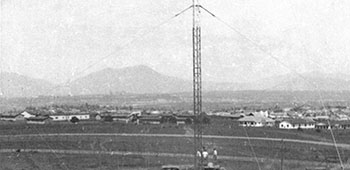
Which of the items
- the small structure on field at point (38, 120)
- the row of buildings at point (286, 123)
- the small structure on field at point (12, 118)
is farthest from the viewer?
the small structure on field at point (12, 118)

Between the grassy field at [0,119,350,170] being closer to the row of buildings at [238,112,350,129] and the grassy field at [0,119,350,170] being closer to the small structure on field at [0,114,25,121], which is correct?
the row of buildings at [238,112,350,129]

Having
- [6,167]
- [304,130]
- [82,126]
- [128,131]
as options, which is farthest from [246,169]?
[82,126]

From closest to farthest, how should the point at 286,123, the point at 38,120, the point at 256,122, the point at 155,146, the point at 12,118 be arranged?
the point at 155,146
the point at 286,123
the point at 256,122
the point at 38,120
the point at 12,118

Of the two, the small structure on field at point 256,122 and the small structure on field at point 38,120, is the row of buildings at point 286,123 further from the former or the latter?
the small structure on field at point 38,120

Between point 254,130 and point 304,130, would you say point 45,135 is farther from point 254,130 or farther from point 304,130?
point 304,130

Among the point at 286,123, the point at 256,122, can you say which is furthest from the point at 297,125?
the point at 256,122

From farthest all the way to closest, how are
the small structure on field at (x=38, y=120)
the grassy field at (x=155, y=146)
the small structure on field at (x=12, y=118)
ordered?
the small structure on field at (x=12, y=118)
the small structure on field at (x=38, y=120)
the grassy field at (x=155, y=146)

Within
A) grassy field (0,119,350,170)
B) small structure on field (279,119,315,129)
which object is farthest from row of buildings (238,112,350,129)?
grassy field (0,119,350,170)

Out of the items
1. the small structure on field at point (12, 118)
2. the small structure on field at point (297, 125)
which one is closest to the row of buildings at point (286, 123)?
the small structure on field at point (297, 125)

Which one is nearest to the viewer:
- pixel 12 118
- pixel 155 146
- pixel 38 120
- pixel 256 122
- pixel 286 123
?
pixel 155 146

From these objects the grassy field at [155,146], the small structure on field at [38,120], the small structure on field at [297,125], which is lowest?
the grassy field at [155,146]

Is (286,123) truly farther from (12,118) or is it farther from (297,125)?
(12,118)
